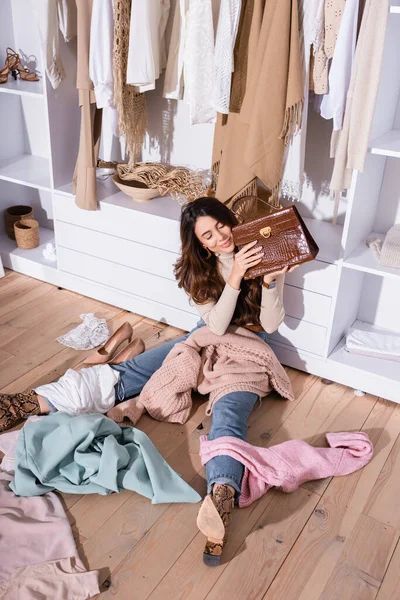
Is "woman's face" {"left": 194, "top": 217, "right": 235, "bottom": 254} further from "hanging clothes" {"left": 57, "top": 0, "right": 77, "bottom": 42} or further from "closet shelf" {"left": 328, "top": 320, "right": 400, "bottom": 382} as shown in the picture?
"hanging clothes" {"left": 57, "top": 0, "right": 77, "bottom": 42}

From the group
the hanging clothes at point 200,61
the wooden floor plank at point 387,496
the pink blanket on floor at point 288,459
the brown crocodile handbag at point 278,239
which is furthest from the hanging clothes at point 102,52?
the wooden floor plank at point 387,496

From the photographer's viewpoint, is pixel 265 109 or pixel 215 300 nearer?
pixel 265 109

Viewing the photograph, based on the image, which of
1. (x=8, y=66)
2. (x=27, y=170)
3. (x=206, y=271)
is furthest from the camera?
(x=27, y=170)

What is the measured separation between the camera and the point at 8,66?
2791 millimetres

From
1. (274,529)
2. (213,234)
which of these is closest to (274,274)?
(213,234)

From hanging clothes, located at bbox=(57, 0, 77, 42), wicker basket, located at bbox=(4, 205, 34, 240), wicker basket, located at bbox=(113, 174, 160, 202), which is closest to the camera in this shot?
hanging clothes, located at bbox=(57, 0, 77, 42)

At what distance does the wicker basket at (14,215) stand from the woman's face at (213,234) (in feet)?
4.87

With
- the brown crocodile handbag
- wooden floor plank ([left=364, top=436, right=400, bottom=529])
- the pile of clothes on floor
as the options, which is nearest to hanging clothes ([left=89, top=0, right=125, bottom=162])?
the brown crocodile handbag

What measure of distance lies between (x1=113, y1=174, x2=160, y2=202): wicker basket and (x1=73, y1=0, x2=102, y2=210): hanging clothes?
13 cm

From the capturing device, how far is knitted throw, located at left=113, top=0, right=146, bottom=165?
86.0 inches

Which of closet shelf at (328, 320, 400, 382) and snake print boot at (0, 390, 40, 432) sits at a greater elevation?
closet shelf at (328, 320, 400, 382)

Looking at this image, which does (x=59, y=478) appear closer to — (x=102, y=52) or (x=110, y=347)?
(x=110, y=347)

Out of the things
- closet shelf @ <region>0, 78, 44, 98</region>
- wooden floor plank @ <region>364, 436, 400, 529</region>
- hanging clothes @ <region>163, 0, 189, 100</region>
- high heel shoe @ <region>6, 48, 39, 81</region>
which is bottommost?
wooden floor plank @ <region>364, 436, 400, 529</region>

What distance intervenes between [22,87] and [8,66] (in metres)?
0.21
